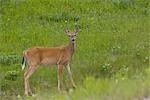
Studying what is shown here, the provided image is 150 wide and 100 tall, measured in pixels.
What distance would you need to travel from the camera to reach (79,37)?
14422 millimetres

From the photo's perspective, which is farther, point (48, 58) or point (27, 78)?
point (48, 58)

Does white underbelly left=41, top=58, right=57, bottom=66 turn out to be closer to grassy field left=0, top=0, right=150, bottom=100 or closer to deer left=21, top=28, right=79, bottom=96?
deer left=21, top=28, right=79, bottom=96

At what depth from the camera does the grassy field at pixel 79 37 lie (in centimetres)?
1166

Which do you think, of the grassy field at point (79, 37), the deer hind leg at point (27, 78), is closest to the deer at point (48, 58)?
the deer hind leg at point (27, 78)

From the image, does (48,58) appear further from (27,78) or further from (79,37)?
(79,37)

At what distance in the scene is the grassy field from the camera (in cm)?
1166

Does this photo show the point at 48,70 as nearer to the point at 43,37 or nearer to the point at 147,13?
the point at 43,37

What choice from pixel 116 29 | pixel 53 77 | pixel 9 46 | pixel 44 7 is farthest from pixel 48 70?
pixel 44 7

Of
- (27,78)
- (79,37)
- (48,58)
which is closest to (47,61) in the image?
(48,58)

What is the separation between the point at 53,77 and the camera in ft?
39.1

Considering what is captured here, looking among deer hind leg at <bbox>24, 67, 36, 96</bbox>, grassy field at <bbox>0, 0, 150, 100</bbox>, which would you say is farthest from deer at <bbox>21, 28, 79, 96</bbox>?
grassy field at <bbox>0, 0, 150, 100</bbox>

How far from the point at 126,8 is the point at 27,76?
7153 millimetres

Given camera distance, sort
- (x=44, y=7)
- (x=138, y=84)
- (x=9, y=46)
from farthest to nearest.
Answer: (x=44, y=7) → (x=9, y=46) → (x=138, y=84)

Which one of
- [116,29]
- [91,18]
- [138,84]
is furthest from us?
[91,18]
